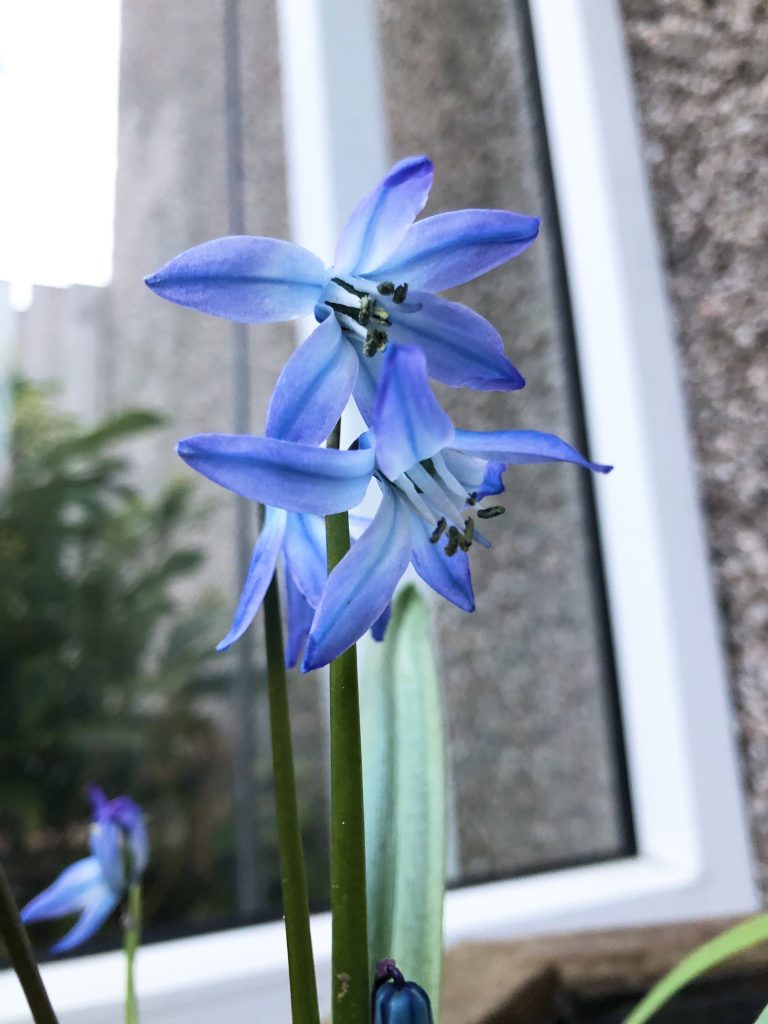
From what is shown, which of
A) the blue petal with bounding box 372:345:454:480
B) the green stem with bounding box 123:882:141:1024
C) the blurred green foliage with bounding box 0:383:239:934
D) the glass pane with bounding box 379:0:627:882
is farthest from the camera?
the glass pane with bounding box 379:0:627:882

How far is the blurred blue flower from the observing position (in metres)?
0.23

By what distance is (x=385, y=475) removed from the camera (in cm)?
24

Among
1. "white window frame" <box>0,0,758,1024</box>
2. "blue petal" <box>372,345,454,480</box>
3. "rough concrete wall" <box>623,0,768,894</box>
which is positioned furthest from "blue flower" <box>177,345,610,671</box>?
"rough concrete wall" <box>623,0,768,894</box>

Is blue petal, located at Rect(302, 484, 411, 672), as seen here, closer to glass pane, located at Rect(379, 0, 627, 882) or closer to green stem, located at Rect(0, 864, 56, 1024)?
green stem, located at Rect(0, 864, 56, 1024)

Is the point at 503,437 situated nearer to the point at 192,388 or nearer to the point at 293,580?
the point at 293,580

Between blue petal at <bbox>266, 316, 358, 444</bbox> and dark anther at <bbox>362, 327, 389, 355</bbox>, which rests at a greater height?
dark anther at <bbox>362, 327, 389, 355</bbox>

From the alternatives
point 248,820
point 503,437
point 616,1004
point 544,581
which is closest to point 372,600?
point 503,437

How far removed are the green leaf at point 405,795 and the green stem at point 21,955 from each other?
13 cm

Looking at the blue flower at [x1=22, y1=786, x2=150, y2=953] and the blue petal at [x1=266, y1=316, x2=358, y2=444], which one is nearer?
the blue petal at [x1=266, y1=316, x2=358, y2=444]

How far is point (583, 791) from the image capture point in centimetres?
94

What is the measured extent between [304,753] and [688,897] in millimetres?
420

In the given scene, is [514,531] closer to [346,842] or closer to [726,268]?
[726,268]

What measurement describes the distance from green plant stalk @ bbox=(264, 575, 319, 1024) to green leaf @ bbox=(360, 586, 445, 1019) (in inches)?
3.0

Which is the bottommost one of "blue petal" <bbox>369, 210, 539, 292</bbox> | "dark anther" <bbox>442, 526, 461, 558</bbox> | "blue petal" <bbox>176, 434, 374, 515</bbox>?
"dark anther" <bbox>442, 526, 461, 558</bbox>
